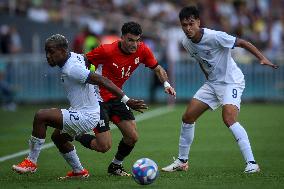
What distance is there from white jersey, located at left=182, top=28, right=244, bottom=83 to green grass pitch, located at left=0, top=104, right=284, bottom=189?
4.57 feet

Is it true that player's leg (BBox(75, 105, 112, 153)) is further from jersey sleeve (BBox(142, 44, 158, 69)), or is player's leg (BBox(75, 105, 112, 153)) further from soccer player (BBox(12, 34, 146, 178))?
jersey sleeve (BBox(142, 44, 158, 69))

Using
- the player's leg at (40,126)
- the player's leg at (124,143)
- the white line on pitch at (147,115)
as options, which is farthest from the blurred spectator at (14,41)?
the player's leg at (40,126)

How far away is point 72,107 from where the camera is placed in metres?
12.2

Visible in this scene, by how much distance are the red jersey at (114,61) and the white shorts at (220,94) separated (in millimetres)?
1061

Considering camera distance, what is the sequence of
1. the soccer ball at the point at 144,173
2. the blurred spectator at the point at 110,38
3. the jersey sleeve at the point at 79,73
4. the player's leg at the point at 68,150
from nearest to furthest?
1. the soccer ball at the point at 144,173
2. the jersey sleeve at the point at 79,73
3. the player's leg at the point at 68,150
4. the blurred spectator at the point at 110,38

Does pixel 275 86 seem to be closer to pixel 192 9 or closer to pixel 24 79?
pixel 24 79

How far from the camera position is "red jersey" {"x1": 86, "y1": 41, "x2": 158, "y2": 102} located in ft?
42.8

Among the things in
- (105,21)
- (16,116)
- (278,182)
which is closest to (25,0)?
(105,21)

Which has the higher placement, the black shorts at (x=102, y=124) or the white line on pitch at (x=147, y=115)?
the black shorts at (x=102, y=124)

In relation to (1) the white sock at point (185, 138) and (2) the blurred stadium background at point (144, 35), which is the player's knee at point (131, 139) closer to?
(1) the white sock at point (185, 138)

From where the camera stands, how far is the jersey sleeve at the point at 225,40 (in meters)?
13.0

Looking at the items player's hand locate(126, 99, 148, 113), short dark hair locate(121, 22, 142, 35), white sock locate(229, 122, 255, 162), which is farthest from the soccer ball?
short dark hair locate(121, 22, 142, 35)

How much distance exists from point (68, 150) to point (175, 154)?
381 centimetres

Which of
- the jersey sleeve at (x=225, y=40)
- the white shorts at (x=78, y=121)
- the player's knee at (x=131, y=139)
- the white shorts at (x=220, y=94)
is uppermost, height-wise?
the jersey sleeve at (x=225, y=40)
